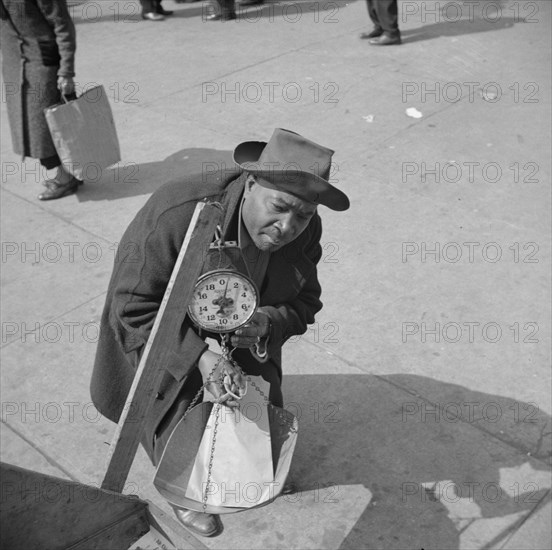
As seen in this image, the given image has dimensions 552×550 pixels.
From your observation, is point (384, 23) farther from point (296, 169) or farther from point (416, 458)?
point (296, 169)

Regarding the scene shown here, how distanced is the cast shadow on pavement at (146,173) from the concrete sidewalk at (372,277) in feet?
0.07

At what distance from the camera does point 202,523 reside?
331 centimetres

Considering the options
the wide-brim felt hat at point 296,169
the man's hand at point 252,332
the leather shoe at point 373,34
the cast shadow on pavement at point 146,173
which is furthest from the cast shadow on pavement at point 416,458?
the leather shoe at point 373,34

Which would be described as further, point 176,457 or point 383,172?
point 383,172

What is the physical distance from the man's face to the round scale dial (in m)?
0.27

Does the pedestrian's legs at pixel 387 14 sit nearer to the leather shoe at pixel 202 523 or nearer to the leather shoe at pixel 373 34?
the leather shoe at pixel 373 34

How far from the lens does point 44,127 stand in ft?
18.5

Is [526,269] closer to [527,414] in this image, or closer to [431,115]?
[527,414]

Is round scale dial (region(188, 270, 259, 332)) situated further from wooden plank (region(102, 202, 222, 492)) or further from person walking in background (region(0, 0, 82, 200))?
person walking in background (region(0, 0, 82, 200))

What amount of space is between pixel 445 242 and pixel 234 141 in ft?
7.23

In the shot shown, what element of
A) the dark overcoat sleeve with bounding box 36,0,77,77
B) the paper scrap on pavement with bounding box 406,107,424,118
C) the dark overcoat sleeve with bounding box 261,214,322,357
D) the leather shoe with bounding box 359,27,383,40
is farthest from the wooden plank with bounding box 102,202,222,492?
the leather shoe with bounding box 359,27,383,40

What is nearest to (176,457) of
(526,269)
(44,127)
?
(526,269)

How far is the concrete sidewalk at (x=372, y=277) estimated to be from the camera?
3535mm

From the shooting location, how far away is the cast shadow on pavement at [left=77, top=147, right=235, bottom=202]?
6.05 m
